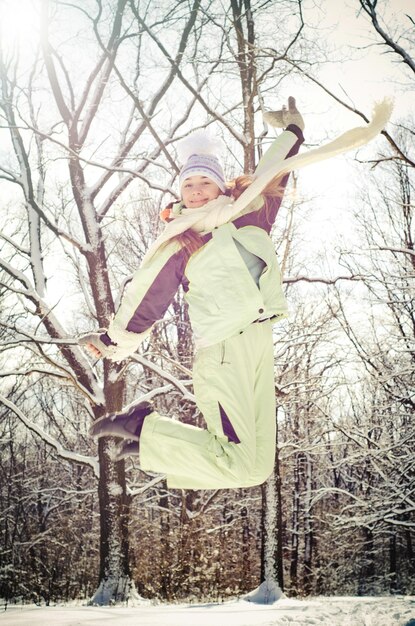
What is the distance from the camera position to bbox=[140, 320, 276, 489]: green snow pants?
1.94m

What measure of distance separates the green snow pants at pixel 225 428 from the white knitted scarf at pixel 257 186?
0.55 meters

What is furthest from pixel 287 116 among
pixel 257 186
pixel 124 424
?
pixel 124 424

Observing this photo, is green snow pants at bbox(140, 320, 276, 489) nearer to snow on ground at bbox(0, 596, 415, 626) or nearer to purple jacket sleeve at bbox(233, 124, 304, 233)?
purple jacket sleeve at bbox(233, 124, 304, 233)

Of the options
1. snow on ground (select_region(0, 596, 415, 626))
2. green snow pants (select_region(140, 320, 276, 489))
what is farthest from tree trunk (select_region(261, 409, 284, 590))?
green snow pants (select_region(140, 320, 276, 489))

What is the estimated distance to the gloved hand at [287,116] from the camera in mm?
2521

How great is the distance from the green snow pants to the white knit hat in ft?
2.80

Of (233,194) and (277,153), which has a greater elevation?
(277,153)

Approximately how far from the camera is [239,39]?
17.5 feet

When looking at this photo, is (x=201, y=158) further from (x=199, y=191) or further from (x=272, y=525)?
(x=272, y=525)

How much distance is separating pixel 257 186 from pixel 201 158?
0.45m

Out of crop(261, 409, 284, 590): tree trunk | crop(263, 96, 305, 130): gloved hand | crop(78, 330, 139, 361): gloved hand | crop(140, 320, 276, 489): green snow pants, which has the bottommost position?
crop(261, 409, 284, 590): tree trunk

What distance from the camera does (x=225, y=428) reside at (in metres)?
2.02

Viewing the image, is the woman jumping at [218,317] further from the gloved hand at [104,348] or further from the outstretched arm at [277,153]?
the gloved hand at [104,348]

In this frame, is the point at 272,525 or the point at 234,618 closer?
the point at 234,618
